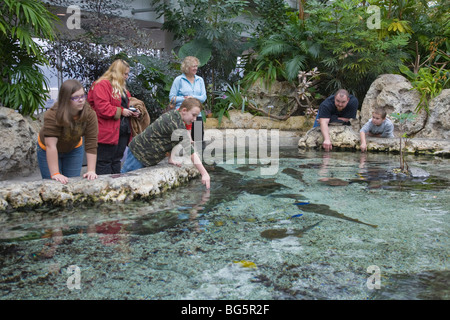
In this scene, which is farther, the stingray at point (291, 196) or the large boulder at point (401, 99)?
the large boulder at point (401, 99)

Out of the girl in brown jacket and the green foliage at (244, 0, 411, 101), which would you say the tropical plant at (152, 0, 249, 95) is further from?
the girl in brown jacket

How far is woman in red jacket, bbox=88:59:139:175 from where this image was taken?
4645 mm

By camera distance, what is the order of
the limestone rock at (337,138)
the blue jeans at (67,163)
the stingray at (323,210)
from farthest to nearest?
1. the limestone rock at (337,138)
2. the blue jeans at (67,163)
3. the stingray at (323,210)

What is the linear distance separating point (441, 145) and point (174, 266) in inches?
243

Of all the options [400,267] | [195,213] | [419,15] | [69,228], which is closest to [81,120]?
[69,228]

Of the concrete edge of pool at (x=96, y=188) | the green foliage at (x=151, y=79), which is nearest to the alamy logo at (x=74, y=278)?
the concrete edge of pool at (x=96, y=188)

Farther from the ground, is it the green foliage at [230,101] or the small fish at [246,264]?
the green foliage at [230,101]

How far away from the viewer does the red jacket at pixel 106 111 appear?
462cm

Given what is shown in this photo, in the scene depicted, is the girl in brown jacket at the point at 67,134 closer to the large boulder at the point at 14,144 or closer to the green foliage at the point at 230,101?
the large boulder at the point at 14,144

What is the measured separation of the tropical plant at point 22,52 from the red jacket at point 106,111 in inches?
77.2

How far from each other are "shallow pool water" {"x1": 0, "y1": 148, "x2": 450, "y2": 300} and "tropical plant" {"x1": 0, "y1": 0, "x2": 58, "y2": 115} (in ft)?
10.8

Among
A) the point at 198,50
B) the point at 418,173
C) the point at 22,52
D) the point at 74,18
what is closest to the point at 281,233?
the point at 418,173

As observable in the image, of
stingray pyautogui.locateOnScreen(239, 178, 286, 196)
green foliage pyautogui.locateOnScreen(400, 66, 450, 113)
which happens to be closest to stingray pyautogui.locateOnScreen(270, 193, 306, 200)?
stingray pyautogui.locateOnScreen(239, 178, 286, 196)

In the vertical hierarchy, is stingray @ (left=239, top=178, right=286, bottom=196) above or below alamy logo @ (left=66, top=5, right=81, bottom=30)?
below
